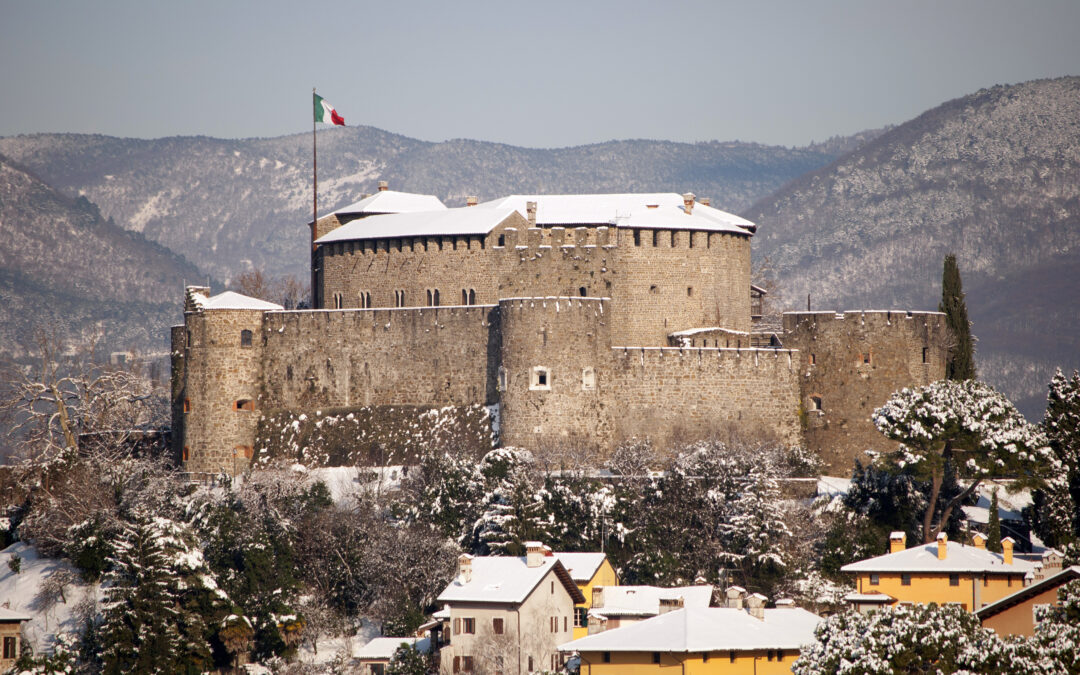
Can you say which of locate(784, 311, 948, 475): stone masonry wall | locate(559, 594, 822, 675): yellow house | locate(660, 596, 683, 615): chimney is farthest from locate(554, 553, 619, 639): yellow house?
locate(784, 311, 948, 475): stone masonry wall

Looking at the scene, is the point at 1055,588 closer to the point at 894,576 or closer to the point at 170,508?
the point at 894,576

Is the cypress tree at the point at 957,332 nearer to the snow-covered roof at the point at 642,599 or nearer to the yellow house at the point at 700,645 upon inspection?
the snow-covered roof at the point at 642,599

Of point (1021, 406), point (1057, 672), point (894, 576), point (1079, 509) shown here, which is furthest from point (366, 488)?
point (1021, 406)

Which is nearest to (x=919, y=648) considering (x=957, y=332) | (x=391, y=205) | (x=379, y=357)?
(x=957, y=332)

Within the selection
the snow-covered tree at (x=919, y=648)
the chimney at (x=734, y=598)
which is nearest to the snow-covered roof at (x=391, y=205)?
the chimney at (x=734, y=598)

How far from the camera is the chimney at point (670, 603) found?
55.4 m

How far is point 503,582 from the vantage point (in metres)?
57.1

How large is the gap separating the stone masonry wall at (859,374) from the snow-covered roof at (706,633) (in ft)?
56.8

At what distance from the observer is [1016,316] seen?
19750 centimetres

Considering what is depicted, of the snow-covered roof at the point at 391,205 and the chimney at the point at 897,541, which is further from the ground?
the snow-covered roof at the point at 391,205

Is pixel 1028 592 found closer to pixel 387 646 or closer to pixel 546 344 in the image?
pixel 387 646

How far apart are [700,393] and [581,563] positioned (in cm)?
1207

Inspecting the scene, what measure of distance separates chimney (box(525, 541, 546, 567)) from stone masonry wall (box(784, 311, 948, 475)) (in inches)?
643

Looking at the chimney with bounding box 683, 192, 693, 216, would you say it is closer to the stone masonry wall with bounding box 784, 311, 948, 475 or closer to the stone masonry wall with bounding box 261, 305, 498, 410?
the stone masonry wall with bounding box 784, 311, 948, 475
